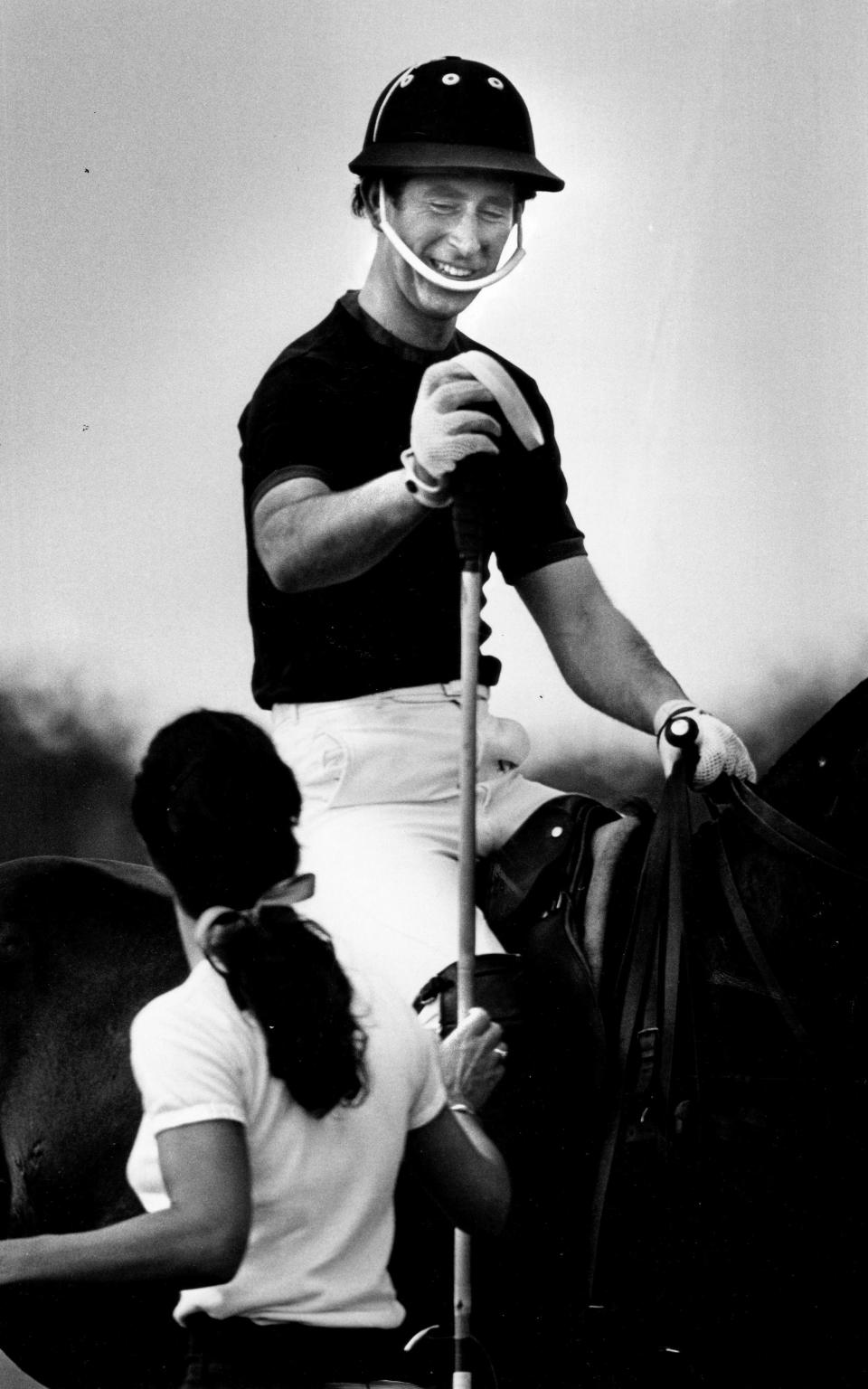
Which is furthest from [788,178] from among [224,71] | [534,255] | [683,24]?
[224,71]

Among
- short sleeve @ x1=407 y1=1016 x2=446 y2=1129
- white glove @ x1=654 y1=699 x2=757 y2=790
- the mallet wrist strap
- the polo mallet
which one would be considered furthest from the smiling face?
short sleeve @ x1=407 y1=1016 x2=446 y2=1129

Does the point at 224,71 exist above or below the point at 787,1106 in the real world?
above

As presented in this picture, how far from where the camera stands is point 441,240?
2826 millimetres

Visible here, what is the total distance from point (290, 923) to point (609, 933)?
0.79 meters

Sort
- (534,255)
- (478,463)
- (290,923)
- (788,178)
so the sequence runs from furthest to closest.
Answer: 1. (788,178)
2. (534,255)
3. (478,463)
4. (290,923)

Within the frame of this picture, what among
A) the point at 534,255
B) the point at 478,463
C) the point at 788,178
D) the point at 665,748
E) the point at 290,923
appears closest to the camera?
the point at 290,923

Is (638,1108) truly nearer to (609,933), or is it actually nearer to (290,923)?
(609,933)

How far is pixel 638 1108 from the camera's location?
2.50m

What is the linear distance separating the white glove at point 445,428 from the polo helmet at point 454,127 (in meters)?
0.45

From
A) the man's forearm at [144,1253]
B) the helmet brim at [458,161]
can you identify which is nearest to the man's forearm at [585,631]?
the helmet brim at [458,161]

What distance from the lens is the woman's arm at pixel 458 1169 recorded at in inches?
78.9

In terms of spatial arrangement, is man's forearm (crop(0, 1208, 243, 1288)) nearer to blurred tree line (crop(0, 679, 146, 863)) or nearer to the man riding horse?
the man riding horse

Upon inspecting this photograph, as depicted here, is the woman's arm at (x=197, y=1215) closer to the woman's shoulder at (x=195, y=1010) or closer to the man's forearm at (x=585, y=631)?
the woman's shoulder at (x=195, y=1010)

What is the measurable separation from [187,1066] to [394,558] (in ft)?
3.79
